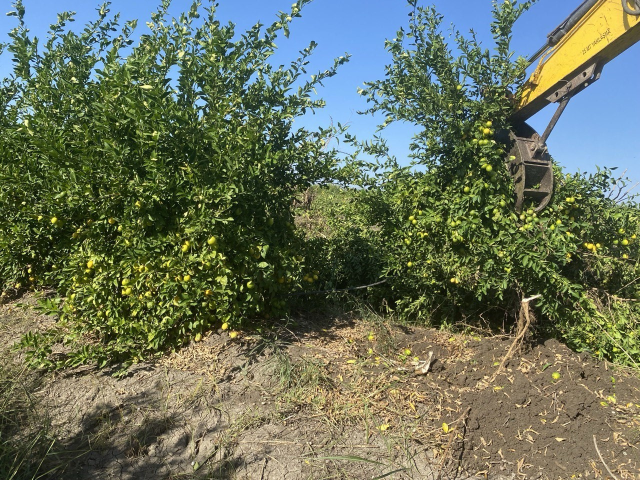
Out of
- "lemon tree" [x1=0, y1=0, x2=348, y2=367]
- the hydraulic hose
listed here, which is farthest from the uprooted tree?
the hydraulic hose

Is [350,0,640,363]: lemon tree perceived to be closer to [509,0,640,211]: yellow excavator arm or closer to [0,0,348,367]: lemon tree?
[509,0,640,211]: yellow excavator arm

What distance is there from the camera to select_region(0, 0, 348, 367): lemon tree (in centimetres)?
366

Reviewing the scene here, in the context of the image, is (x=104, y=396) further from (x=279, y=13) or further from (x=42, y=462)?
(x=279, y=13)

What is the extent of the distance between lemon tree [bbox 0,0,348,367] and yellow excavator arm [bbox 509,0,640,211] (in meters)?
1.96

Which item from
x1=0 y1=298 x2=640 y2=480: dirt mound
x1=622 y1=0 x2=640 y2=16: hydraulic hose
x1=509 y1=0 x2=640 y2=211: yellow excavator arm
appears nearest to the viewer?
x1=0 y1=298 x2=640 y2=480: dirt mound

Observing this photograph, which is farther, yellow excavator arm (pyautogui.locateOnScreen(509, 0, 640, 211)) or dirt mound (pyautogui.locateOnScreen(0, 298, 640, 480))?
yellow excavator arm (pyautogui.locateOnScreen(509, 0, 640, 211))

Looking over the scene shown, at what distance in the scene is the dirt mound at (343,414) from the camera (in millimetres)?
3080

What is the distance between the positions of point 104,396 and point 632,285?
16.6 feet

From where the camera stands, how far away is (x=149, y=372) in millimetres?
3801

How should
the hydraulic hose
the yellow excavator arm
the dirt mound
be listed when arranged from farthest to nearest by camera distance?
the yellow excavator arm < the hydraulic hose < the dirt mound

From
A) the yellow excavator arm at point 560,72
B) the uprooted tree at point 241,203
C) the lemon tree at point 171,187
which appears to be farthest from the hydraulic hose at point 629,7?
the lemon tree at point 171,187

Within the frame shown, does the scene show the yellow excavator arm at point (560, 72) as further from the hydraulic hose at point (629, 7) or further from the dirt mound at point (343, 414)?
the dirt mound at point (343, 414)

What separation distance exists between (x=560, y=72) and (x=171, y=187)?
386cm

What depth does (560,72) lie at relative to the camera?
190 inches
